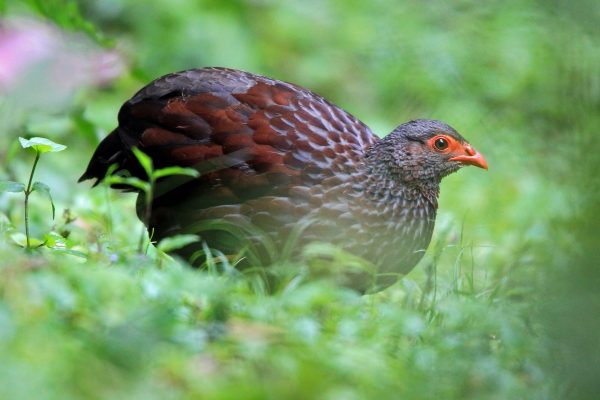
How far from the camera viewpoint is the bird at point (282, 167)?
405 centimetres

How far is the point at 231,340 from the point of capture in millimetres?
2816

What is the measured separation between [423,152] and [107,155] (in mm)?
1425

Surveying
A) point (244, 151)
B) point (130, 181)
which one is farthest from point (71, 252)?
point (244, 151)

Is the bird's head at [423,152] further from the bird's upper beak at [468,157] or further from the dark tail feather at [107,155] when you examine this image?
the dark tail feather at [107,155]

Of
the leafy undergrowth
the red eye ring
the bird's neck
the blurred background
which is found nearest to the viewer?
the leafy undergrowth

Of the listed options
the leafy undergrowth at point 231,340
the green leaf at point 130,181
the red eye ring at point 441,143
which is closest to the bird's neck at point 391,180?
the red eye ring at point 441,143

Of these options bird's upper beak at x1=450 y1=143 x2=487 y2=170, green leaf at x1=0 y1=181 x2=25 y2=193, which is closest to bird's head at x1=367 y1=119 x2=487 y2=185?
bird's upper beak at x1=450 y1=143 x2=487 y2=170

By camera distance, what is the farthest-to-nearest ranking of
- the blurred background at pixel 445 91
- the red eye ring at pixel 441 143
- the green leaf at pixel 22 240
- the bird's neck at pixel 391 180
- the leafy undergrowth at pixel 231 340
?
the red eye ring at pixel 441 143
the bird's neck at pixel 391 180
the green leaf at pixel 22 240
the blurred background at pixel 445 91
the leafy undergrowth at pixel 231 340

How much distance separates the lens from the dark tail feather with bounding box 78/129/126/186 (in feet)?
14.8

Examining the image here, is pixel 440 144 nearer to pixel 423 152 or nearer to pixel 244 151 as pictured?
pixel 423 152

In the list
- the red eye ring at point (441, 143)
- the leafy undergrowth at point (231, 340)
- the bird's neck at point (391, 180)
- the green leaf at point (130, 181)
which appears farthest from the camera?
the red eye ring at point (441, 143)

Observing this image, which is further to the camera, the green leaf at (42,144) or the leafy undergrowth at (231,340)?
the green leaf at (42,144)

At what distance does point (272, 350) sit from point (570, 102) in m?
1.09

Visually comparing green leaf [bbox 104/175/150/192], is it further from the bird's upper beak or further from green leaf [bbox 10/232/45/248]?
the bird's upper beak
